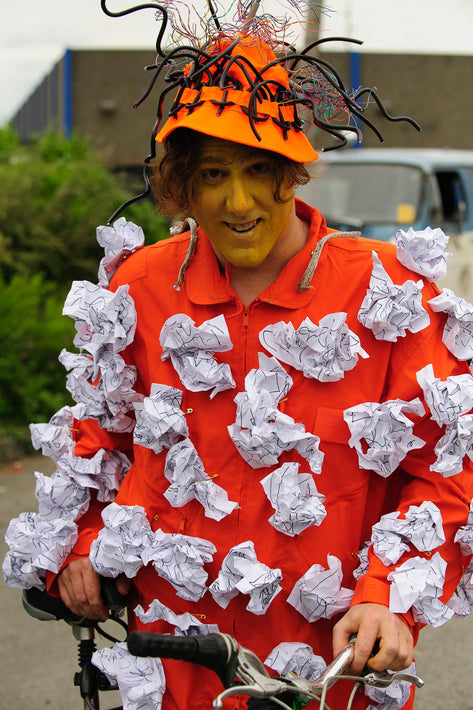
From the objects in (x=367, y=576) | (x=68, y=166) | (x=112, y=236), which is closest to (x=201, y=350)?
(x=112, y=236)

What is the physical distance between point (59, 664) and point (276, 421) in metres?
3.10

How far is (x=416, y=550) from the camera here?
6.72 ft

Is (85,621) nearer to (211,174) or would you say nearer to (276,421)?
(276,421)

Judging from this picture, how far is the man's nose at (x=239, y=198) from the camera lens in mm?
2049

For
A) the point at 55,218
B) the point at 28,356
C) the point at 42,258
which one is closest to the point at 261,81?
the point at 28,356

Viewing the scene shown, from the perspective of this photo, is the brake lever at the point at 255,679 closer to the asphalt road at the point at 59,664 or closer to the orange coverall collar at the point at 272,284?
the orange coverall collar at the point at 272,284

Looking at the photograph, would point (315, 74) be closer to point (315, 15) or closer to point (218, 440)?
point (315, 15)

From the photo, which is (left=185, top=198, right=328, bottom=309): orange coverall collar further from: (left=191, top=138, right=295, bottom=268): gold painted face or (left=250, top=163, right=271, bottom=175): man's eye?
(left=250, top=163, right=271, bottom=175): man's eye

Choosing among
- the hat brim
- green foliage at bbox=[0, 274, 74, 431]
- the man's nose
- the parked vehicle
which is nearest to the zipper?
the man's nose

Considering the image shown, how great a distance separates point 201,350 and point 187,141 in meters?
0.49

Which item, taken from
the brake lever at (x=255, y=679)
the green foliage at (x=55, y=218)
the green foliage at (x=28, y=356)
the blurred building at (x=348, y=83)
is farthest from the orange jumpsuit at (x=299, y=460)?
the blurred building at (x=348, y=83)

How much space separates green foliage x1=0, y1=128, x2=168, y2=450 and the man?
19.7 feet

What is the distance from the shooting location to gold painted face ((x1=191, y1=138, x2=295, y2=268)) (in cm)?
207

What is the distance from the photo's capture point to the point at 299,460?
2.14 meters
